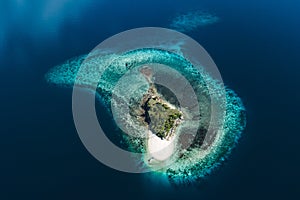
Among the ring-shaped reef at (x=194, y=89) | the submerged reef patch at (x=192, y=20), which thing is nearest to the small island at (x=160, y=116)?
the ring-shaped reef at (x=194, y=89)

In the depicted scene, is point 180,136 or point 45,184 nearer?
point 45,184

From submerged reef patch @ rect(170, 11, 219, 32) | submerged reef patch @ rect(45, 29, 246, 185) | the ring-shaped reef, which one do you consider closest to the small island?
submerged reef patch @ rect(45, 29, 246, 185)

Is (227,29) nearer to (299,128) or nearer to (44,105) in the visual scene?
(299,128)

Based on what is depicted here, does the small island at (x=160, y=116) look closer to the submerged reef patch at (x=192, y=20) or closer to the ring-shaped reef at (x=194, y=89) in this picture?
the ring-shaped reef at (x=194, y=89)

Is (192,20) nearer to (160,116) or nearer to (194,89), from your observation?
(194,89)

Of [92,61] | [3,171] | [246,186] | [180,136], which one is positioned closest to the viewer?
[246,186]

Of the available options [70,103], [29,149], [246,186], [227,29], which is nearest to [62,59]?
[70,103]

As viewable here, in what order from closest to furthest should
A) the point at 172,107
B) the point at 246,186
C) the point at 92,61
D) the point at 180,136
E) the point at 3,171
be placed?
the point at 246,186 < the point at 3,171 < the point at 180,136 < the point at 172,107 < the point at 92,61
